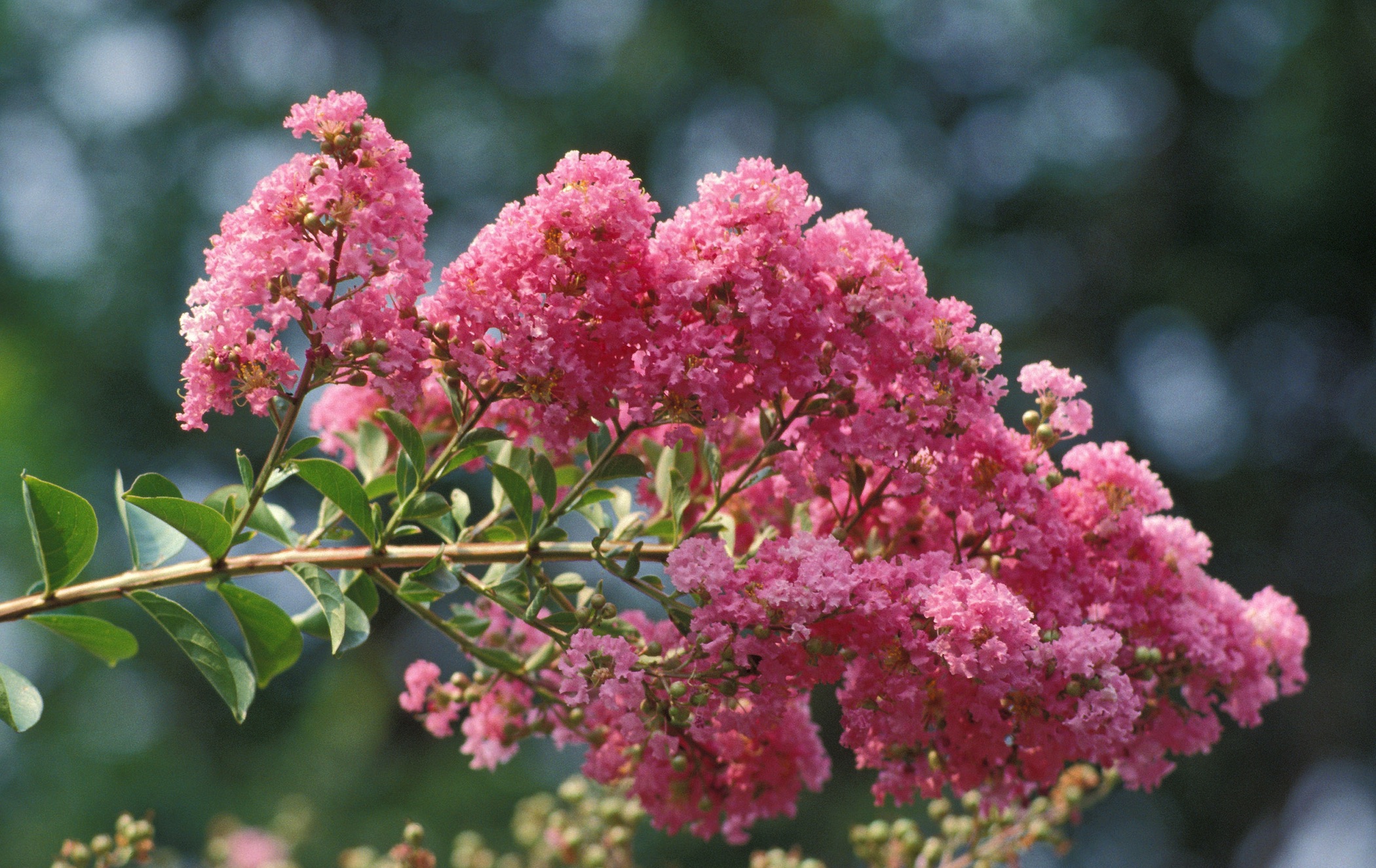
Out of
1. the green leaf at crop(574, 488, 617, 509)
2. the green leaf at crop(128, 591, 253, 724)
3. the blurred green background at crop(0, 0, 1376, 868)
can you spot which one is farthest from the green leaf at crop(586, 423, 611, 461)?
the blurred green background at crop(0, 0, 1376, 868)

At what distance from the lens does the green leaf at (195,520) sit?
114cm

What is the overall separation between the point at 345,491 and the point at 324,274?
246 mm

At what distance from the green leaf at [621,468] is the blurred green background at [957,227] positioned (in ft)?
23.0

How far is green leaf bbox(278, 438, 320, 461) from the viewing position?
1.18 metres

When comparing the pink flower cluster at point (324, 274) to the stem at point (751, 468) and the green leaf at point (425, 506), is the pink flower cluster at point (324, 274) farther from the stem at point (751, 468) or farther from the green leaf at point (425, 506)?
the stem at point (751, 468)

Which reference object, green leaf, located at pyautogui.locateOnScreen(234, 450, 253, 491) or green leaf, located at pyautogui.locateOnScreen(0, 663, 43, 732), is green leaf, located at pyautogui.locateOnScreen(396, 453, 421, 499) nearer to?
green leaf, located at pyautogui.locateOnScreen(234, 450, 253, 491)

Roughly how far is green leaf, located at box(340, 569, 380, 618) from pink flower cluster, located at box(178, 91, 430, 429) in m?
0.26

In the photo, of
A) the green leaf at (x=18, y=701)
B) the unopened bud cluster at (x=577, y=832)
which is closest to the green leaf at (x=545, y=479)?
the green leaf at (x=18, y=701)

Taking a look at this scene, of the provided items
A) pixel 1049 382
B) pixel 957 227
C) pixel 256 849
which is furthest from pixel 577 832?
pixel 957 227

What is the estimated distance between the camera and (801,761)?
1.52 m

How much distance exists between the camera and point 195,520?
1.18 m

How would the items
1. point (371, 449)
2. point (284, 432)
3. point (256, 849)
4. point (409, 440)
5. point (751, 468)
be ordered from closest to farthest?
point (284, 432)
point (409, 440)
point (751, 468)
point (371, 449)
point (256, 849)

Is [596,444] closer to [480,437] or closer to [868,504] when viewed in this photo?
[480,437]

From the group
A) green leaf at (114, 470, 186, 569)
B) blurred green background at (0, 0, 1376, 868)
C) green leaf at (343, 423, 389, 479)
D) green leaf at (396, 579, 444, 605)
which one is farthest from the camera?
blurred green background at (0, 0, 1376, 868)
